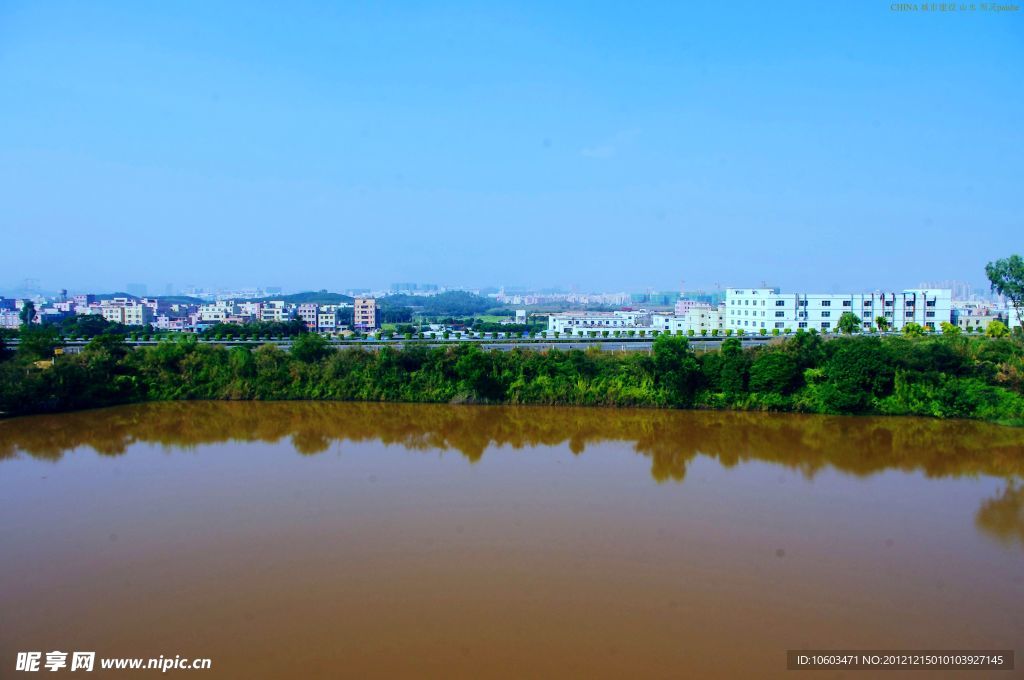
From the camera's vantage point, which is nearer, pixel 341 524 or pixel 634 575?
pixel 634 575

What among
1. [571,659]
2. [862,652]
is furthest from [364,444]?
[862,652]

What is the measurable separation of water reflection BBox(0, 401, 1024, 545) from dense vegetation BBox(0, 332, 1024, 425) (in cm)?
33

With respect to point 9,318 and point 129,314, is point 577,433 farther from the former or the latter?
point 9,318

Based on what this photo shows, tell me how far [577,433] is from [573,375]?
6.01 ft

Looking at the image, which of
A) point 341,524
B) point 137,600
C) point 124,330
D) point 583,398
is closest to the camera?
point 137,600

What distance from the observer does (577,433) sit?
809cm

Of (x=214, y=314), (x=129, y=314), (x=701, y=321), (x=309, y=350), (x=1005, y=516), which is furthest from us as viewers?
(x=214, y=314)

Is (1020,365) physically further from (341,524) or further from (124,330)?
(124,330)

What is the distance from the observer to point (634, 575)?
4184 mm

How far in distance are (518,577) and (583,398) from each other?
5.68 meters

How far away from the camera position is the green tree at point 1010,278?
13.0m

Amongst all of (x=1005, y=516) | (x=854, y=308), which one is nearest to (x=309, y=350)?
(x=1005, y=516)

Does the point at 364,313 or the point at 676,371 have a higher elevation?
the point at 364,313

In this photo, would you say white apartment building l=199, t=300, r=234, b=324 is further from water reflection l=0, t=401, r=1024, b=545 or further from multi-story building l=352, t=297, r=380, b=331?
water reflection l=0, t=401, r=1024, b=545
